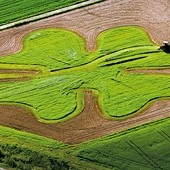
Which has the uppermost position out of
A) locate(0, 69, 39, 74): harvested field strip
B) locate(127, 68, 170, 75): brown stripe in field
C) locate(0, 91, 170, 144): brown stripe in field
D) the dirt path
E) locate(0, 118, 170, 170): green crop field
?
the dirt path

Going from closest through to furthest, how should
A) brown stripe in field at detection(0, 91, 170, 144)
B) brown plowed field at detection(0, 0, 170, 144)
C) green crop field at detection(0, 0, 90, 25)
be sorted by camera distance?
1. brown stripe in field at detection(0, 91, 170, 144)
2. brown plowed field at detection(0, 0, 170, 144)
3. green crop field at detection(0, 0, 90, 25)

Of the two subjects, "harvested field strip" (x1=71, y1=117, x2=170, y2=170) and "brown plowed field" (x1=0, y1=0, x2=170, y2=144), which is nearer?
"harvested field strip" (x1=71, y1=117, x2=170, y2=170)

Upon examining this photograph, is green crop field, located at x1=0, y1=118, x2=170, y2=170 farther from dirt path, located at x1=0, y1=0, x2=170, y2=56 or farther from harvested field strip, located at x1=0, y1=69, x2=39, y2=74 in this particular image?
dirt path, located at x1=0, y1=0, x2=170, y2=56

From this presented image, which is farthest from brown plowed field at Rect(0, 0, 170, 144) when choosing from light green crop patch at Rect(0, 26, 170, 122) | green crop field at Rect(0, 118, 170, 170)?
green crop field at Rect(0, 118, 170, 170)

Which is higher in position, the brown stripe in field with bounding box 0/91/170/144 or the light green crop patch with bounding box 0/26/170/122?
the light green crop patch with bounding box 0/26/170/122

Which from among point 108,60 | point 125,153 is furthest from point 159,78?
point 125,153

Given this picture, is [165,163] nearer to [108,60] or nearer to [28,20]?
[108,60]

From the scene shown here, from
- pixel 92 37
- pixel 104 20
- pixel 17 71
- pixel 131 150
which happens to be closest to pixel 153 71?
pixel 92 37

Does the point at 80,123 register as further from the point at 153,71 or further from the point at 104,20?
the point at 104,20
